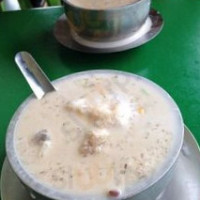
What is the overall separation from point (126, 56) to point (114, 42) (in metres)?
0.05

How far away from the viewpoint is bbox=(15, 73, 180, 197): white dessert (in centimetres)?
48

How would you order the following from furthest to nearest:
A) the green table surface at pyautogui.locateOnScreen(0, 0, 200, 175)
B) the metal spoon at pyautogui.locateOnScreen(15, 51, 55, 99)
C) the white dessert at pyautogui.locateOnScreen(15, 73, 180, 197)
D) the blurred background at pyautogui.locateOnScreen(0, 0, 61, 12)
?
1. the blurred background at pyautogui.locateOnScreen(0, 0, 61, 12)
2. the green table surface at pyautogui.locateOnScreen(0, 0, 200, 175)
3. the metal spoon at pyautogui.locateOnScreen(15, 51, 55, 99)
4. the white dessert at pyautogui.locateOnScreen(15, 73, 180, 197)

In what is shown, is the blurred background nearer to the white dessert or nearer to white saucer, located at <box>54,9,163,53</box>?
white saucer, located at <box>54,9,163,53</box>

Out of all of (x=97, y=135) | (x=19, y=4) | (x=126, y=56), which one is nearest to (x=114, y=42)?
(x=126, y=56)

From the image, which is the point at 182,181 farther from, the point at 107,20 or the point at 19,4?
the point at 19,4

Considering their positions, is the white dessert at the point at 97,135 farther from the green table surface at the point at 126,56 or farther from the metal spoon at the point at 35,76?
the green table surface at the point at 126,56

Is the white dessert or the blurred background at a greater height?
the white dessert

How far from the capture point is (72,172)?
0.49 metres

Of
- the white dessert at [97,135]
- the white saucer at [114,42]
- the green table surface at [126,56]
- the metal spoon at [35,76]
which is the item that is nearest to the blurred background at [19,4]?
the green table surface at [126,56]

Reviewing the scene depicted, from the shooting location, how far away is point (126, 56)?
875 millimetres

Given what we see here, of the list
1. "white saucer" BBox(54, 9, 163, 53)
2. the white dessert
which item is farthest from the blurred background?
the white dessert

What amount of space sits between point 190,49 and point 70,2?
1.00ft

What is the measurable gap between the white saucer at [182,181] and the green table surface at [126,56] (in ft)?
0.23

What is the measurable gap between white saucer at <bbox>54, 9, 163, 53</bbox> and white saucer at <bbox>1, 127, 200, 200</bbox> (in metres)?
0.31
